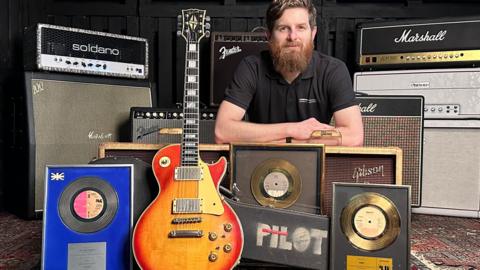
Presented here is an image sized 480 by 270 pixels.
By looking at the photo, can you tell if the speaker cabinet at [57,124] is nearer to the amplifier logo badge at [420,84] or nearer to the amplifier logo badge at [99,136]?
the amplifier logo badge at [99,136]

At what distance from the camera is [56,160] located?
7.03 feet

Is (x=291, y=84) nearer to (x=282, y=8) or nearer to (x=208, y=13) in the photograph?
(x=282, y=8)

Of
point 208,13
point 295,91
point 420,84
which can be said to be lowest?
point 295,91

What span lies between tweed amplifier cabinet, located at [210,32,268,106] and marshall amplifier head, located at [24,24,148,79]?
42 cm

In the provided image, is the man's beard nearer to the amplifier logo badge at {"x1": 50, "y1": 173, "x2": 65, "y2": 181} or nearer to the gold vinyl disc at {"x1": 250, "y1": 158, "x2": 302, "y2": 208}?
the gold vinyl disc at {"x1": 250, "y1": 158, "x2": 302, "y2": 208}

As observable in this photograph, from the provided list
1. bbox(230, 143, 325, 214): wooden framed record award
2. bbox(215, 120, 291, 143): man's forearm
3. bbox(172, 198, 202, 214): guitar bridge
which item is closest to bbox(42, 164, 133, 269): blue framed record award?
bbox(172, 198, 202, 214): guitar bridge

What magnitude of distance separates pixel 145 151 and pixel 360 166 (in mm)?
749

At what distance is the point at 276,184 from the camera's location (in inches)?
53.2

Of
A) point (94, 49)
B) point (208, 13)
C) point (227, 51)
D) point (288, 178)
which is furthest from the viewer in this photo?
point (208, 13)

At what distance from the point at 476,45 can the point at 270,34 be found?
52.3 inches

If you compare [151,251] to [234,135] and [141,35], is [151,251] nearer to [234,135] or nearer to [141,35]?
[234,135]

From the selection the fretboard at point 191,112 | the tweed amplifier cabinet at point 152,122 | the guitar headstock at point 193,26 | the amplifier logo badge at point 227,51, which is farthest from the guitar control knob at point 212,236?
the amplifier logo badge at point 227,51

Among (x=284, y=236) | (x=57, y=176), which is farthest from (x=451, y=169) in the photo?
(x=57, y=176)

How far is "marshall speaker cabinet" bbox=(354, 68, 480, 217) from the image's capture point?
2.40 m
